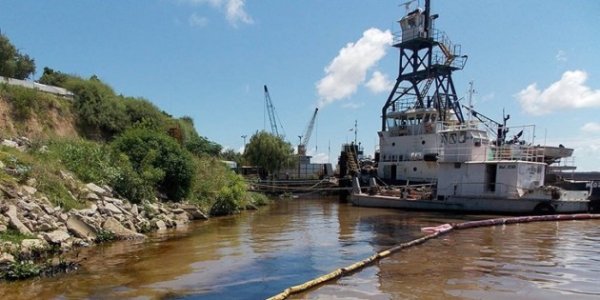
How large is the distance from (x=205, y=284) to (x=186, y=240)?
23.1ft

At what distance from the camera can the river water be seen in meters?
9.51

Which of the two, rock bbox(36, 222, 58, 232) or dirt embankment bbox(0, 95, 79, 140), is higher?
dirt embankment bbox(0, 95, 79, 140)

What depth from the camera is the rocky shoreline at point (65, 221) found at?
1170 cm

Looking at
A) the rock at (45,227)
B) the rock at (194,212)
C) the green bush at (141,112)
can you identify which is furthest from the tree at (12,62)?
the rock at (45,227)

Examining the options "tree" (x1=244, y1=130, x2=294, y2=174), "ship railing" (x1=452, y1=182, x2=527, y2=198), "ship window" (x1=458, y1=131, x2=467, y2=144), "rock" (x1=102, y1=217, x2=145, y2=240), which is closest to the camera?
"rock" (x1=102, y1=217, x2=145, y2=240)

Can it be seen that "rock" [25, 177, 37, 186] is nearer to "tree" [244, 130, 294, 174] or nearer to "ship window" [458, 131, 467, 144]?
"ship window" [458, 131, 467, 144]

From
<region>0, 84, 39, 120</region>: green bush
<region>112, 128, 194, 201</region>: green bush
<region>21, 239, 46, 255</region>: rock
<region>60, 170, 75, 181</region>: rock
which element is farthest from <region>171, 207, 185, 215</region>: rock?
<region>0, 84, 39, 120</region>: green bush

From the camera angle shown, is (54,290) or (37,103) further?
(37,103)

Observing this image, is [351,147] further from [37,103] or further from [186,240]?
[186,240]

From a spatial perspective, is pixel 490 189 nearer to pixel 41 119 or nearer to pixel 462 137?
pixel 462 137

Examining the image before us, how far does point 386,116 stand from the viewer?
4144cm

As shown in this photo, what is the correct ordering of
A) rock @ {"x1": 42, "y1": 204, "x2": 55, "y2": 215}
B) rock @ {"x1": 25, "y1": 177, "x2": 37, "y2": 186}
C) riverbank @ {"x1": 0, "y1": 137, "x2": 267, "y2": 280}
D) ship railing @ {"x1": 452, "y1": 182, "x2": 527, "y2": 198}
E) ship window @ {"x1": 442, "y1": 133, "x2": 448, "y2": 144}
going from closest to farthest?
riverbank @ {"x1": 0, "y1": 137, "x2": 267, "y2": 280} → rock @ {"x1": 42, "y1": 204, "x2": 55, "y2": 215} → rock @ {"x1": 25, "y1": 177, "x2": 37, "y2": 186} → ship railing @ {"x1": 452, "y1": 182, "x2": 527, "y2": 198} → ship window @ {"x1": 442, "y1": 133, "x2": 448, "y2": 144}

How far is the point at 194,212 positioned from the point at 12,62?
99.4 ft

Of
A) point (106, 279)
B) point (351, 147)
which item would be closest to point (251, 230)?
point (106, 279)
